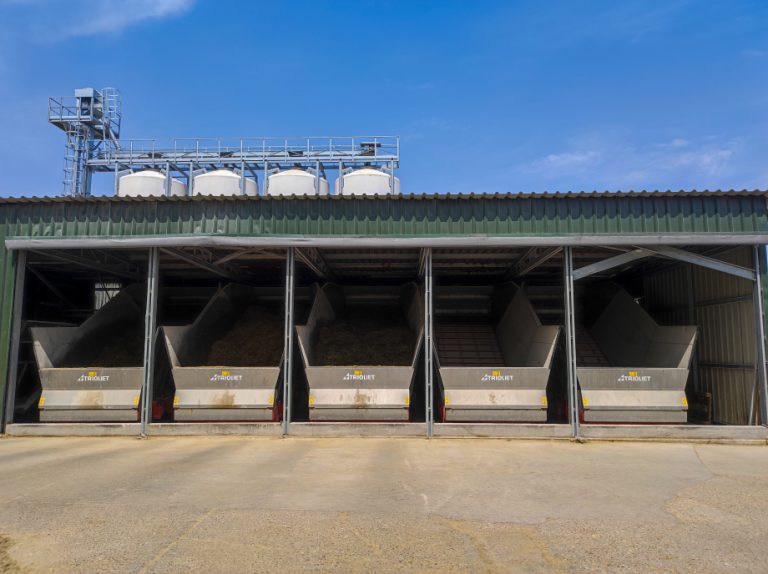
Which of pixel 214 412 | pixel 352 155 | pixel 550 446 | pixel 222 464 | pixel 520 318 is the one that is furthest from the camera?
pixel 352 155

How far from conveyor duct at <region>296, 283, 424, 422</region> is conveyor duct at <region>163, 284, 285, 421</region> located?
0.90m

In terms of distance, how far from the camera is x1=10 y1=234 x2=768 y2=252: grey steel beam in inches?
381

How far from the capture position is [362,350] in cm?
1166

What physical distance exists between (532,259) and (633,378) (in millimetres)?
3683

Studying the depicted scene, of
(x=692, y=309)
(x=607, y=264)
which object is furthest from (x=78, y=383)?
(x=692, y=309)

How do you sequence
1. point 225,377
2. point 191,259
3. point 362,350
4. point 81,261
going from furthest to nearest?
point 362,350 → point 81,261 → point 191,259 → point 225,377

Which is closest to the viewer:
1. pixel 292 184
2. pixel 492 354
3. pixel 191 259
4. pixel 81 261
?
pixel 191 259

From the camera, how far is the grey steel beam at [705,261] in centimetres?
962

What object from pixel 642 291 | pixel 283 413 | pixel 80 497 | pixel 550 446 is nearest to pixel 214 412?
pixel 283 413

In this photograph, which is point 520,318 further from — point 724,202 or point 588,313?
point 724,202

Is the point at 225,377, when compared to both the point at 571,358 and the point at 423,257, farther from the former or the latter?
the point at 571,358

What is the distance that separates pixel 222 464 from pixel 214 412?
8.85 feet

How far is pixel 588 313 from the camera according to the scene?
14500mm

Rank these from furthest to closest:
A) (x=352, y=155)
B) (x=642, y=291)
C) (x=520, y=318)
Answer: (x=352, y=155)
(x=642, y=291)
(x=520, y=318)
